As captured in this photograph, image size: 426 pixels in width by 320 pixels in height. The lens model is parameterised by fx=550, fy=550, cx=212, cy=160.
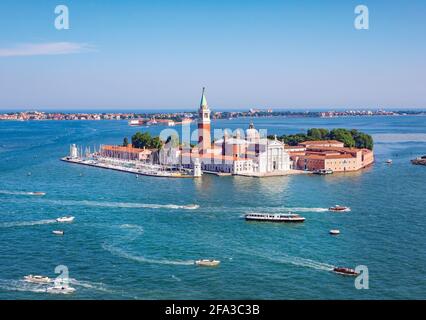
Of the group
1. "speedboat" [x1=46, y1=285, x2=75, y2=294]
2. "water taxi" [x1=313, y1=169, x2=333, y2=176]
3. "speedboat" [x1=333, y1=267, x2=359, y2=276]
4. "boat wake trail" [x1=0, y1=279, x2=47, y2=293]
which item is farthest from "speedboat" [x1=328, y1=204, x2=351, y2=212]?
"water taxi" [x1=313, y1=169, x2=333, y2=176]

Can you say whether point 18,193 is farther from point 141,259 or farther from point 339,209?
point 339,209

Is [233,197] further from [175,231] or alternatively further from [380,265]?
[380,265]

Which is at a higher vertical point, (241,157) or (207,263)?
(241,157)

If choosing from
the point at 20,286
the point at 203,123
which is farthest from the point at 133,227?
the point at 203,123

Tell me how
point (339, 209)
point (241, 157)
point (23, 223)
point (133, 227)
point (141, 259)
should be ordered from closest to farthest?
point (141, 259)
point (133, 227)
point (23, 223)
point (339, 209)
point (241, 157)

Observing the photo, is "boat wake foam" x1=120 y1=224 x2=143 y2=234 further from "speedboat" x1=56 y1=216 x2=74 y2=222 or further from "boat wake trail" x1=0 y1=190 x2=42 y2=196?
"boat wake trail" x1=0 y1=190 x2=42 y2=196
